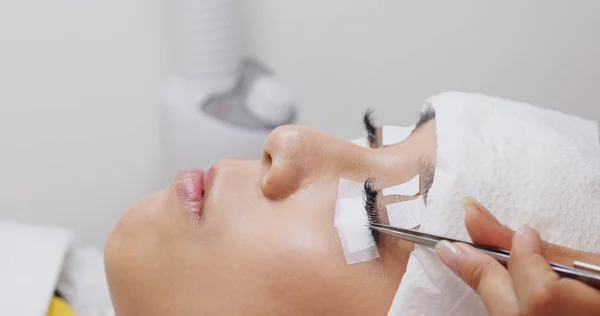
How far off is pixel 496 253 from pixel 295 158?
0.29 metres

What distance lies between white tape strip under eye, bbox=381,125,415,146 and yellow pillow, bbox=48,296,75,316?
53cm

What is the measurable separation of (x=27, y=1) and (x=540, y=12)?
1.16 metres

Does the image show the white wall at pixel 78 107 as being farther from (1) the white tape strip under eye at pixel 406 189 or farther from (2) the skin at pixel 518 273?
(2) the skin at pixel 518 273

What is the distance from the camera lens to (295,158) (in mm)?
765

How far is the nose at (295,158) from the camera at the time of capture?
2.47 ft

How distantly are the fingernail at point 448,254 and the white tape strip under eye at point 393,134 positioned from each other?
0.35 m

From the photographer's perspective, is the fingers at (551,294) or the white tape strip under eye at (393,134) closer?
the fingers at (551,294)

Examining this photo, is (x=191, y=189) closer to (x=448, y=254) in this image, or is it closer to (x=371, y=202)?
(x=371, y=202)

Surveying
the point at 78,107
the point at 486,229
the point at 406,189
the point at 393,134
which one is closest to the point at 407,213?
the point at 406,189

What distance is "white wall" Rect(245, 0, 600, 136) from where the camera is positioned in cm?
146

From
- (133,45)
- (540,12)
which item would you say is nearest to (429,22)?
(540,12)

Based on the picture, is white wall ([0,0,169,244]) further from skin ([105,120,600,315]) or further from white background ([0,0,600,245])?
skin ([105,120,600,315])

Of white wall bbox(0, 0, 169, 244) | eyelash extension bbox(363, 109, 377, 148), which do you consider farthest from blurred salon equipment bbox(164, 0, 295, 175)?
eyelash extension bbox(363, 109, 377, 148)

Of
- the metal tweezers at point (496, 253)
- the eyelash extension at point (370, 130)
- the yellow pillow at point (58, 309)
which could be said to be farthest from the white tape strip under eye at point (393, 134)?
the yellow pillow at point (58, 309)
